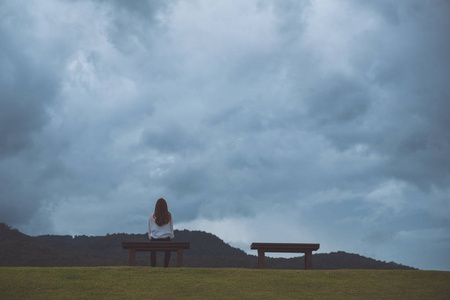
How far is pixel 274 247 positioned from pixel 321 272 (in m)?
2.41

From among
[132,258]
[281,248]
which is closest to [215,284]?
[132,258]

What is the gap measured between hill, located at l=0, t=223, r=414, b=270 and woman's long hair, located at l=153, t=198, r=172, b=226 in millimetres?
12176

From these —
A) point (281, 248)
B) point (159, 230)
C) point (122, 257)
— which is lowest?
point (122, 257)

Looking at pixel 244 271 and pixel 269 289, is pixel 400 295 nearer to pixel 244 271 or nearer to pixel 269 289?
pixel 269 289

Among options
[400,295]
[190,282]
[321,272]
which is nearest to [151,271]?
[190,282]

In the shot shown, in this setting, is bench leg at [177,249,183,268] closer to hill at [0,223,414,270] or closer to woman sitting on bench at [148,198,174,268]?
woman sitting on bench at [148,198,174,268]

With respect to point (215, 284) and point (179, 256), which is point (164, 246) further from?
point (215, 284)

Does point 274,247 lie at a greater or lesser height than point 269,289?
greater

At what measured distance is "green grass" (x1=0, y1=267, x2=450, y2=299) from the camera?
37.9 ft

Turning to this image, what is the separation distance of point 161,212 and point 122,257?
18226 millimetres

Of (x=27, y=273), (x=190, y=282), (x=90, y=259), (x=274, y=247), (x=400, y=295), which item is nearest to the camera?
(x=400, y=295)

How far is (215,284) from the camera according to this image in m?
12.5

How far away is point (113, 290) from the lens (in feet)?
38.9

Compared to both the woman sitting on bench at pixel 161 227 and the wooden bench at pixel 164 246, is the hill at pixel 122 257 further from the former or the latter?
the woman sitting on bench at pixel 161 227
